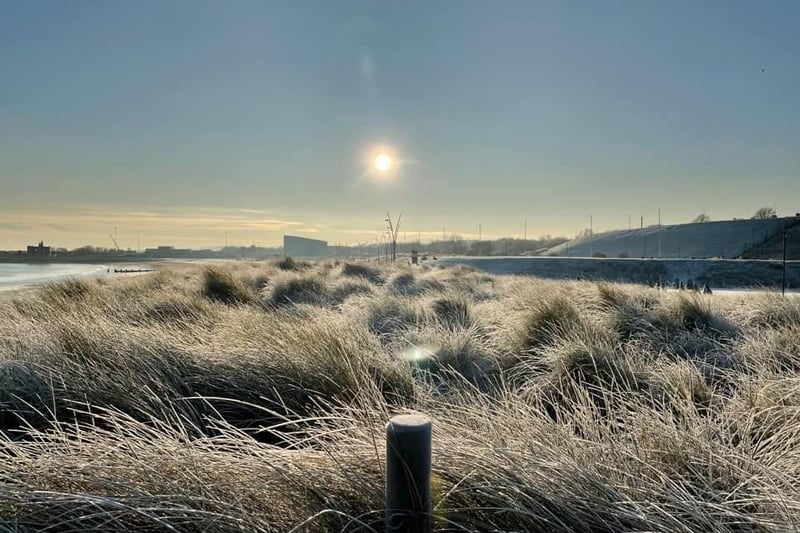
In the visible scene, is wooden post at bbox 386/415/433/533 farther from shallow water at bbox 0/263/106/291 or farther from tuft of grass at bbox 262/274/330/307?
shallow water at bbox 0/263/106/291

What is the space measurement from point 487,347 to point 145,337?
3611mm

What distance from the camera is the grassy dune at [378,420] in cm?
185

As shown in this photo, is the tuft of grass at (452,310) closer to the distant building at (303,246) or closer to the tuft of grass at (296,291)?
the tuft of grass at (296,291)

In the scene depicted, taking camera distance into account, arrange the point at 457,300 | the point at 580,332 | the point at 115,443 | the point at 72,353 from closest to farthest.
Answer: the point at 115,443 → the point at 72,353 → the point at 580,332 → the point at 457,300

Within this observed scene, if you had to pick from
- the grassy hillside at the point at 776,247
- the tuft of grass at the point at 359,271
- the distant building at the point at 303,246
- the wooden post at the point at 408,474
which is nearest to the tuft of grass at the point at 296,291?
the tuft of grass at the point at 359,271

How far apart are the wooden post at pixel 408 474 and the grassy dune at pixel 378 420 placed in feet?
0.71

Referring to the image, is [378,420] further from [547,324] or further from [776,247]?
[776,247]

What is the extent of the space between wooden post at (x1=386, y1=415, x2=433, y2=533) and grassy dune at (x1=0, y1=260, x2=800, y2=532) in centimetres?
22

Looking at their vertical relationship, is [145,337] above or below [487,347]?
above

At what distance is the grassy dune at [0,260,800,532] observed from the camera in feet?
6.07

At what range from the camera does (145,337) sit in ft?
14.1

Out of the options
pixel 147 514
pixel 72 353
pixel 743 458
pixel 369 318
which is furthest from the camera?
pixel 369 318

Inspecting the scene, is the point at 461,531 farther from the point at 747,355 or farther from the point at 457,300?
the point at 457,300

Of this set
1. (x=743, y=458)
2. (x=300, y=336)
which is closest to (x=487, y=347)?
(x=300, y=336)
